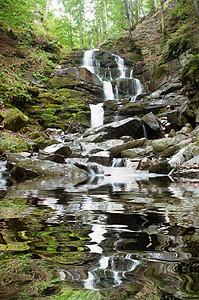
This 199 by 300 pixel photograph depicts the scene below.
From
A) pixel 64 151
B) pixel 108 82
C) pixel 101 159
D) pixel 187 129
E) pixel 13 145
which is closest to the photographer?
pixel 13 145

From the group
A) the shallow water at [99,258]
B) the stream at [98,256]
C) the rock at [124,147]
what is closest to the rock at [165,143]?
the rock at [124,147]

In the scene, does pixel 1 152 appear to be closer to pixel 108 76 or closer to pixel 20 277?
pixel 20 277

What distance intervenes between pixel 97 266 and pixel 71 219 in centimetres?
76

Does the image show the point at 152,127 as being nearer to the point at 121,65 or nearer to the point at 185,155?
the point at 185,155

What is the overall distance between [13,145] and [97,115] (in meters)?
8.84

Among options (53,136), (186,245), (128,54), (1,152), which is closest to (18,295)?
(186,245)

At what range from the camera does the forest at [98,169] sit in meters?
0.58

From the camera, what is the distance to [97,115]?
15.4 meters

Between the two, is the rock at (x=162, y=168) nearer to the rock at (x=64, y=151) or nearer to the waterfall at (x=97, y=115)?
the rock at (x=64, y=151)

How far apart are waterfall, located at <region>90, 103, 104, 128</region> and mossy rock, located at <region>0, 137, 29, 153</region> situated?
7677 millimetres

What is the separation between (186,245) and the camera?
2.78 feet

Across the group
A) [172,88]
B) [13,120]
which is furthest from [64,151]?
[172,88]

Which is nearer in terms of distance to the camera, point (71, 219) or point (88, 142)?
point (71, 219)

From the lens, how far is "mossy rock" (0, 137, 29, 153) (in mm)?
7113
